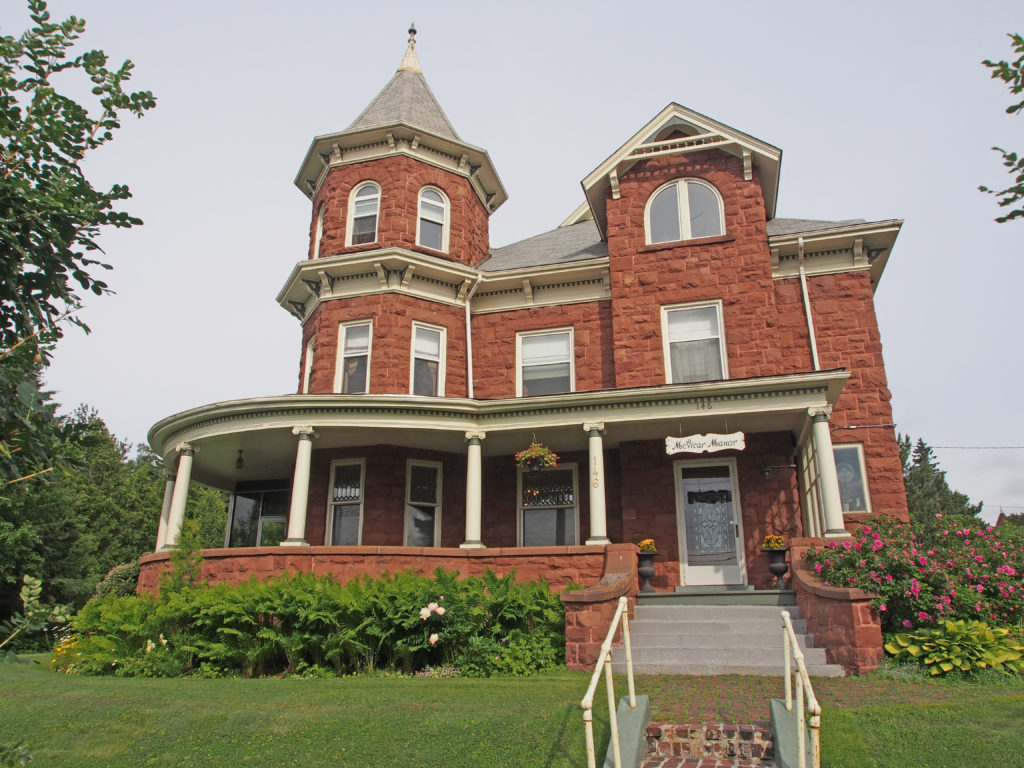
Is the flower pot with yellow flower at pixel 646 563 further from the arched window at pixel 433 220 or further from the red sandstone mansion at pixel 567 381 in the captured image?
the arched window at pixel 433 220

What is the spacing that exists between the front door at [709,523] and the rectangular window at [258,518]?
8.58 m

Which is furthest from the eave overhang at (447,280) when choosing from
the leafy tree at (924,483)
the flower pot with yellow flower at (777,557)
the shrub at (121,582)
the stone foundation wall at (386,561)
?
the leafy tree at (924,483)

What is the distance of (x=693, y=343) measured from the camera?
569 inches

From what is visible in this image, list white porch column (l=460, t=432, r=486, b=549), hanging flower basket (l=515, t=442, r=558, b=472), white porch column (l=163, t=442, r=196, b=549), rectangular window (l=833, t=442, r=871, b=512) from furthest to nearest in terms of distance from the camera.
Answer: rectangular window (l=833, t=442, r=871, b=512) < white porch column (l=163, t=442, r=196, b=549) < hanging flower basket (l=515, t=442, r=558, b=472) < white porch column (l=460, t=432, r=486, b=549)

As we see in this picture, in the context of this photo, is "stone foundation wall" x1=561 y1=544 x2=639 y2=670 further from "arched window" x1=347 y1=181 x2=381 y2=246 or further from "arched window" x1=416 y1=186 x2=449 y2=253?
"arched window" x1=347 y1=181 x2=381 y2=246

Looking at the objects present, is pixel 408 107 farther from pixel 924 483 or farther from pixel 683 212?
pixel 924 483

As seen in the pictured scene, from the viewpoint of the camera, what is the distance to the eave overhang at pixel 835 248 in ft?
46.9

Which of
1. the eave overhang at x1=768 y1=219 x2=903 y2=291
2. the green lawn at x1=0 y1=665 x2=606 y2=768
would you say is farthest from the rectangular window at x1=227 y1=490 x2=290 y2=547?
the eave overhang at x1=768 y1=219 x2=903 y2=291

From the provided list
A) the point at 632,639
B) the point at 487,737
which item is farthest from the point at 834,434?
the point at 487,737

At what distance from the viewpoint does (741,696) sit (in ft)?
23.3

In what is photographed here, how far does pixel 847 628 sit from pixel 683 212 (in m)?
9.35

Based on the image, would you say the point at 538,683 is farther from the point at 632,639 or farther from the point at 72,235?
the point at 72,235

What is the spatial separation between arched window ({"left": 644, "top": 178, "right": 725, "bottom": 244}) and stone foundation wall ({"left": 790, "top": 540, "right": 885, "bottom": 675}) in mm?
8062

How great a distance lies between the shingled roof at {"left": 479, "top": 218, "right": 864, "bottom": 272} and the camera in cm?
1565
